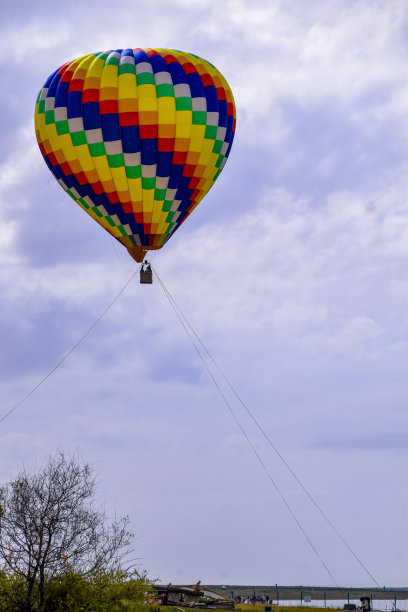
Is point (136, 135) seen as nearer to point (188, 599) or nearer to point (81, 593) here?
point (81, 593)

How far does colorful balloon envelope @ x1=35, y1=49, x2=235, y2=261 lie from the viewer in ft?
171

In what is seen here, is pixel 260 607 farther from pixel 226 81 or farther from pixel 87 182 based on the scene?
pixel 226 81

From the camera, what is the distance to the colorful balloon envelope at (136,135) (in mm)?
52031

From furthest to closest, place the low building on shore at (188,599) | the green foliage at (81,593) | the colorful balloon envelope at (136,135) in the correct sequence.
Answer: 1. the low building on shore at (188,599)
2. the colorful balloon envelope at (136,135)
3. the green foliage at (81,593)

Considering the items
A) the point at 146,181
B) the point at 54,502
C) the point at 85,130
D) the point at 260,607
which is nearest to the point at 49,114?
the point at 85,130

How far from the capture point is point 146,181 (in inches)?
2082

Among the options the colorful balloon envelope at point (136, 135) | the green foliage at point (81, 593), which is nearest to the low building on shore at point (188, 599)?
the green foliage at point (81, 593)

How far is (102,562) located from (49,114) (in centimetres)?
2403

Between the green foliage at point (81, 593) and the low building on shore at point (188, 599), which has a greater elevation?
the low building on shore at point (188, 599)

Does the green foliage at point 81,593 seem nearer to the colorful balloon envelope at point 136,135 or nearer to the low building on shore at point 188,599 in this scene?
the low building on shore at point 188,599

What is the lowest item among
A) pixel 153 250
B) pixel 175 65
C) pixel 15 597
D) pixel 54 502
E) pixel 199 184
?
pixel 15 597

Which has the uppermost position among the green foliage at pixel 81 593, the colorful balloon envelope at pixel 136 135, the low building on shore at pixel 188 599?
the colorful balloon envelope at pixel 136 135

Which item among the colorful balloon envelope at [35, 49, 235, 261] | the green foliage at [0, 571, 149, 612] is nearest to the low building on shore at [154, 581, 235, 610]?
the green foliage at [0, 571, 149, 612]

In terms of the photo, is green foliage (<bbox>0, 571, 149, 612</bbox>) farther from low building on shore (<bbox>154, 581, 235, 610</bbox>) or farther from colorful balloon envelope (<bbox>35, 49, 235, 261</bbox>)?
colorful balloon envelope (<bbox>35, 49, 235, 261</bbox>)
